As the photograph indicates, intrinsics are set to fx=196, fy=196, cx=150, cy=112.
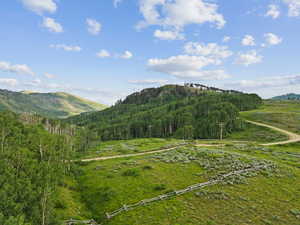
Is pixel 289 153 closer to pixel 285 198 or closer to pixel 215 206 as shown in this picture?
pixel 285 198

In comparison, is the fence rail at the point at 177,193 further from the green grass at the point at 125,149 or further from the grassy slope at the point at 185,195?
the green grass at the point at 125,149

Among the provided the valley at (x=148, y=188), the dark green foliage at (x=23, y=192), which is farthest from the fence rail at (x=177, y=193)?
the dark green foliage at (x=23, y=192)

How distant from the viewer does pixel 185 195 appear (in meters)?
42.5

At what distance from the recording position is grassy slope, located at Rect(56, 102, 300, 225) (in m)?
35.2

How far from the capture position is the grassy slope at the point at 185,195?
35188 mm

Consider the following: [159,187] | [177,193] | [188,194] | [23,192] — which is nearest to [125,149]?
[159,187]

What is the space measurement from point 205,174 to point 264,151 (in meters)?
39.7

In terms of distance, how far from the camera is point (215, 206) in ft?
125

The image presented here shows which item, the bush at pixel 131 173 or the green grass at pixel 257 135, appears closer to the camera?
the bush at pixel 131 173

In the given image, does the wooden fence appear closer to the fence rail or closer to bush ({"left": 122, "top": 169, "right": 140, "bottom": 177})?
the fence rail

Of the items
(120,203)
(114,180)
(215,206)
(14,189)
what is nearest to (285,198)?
(215,206)

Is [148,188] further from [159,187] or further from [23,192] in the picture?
[23,192]

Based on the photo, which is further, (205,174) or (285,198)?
(205,174)

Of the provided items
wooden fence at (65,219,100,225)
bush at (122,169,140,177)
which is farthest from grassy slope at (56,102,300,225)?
wooden fence at (65,219,100,225)
